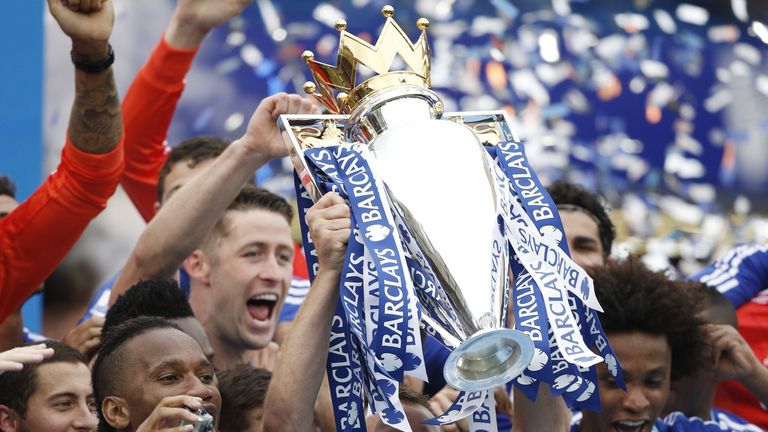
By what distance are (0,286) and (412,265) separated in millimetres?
1624

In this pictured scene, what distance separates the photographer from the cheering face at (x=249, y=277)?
433cm

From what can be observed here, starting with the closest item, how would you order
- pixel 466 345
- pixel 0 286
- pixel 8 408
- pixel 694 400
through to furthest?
pixel 466 345
pixel 8 408
pixel 0 286
pixel 694 400

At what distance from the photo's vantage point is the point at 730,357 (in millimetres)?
4270

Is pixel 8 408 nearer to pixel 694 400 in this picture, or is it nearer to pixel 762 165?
pixel 694 400

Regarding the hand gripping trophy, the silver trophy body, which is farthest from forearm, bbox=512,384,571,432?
the silver trophy body

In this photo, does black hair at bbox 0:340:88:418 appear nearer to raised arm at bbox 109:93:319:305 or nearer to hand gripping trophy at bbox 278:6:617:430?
raised arm at bbox 109:93:319:305

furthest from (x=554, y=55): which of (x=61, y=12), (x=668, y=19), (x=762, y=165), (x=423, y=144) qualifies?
(x=423, y=144)

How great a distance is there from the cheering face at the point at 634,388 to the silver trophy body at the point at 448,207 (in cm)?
113

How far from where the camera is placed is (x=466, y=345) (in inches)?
100

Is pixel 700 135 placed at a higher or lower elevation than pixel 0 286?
lower

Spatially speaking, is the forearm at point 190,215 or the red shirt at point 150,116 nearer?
the forearm at point 190,215

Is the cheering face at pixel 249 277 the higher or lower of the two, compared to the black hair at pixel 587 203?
higher

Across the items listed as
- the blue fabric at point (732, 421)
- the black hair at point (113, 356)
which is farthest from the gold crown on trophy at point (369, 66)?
the blue fabric at point (732, 421)

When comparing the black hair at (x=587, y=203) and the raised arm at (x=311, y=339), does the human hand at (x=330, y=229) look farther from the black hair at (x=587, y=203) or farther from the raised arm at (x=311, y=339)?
the black hair at (x=587, y=203)
